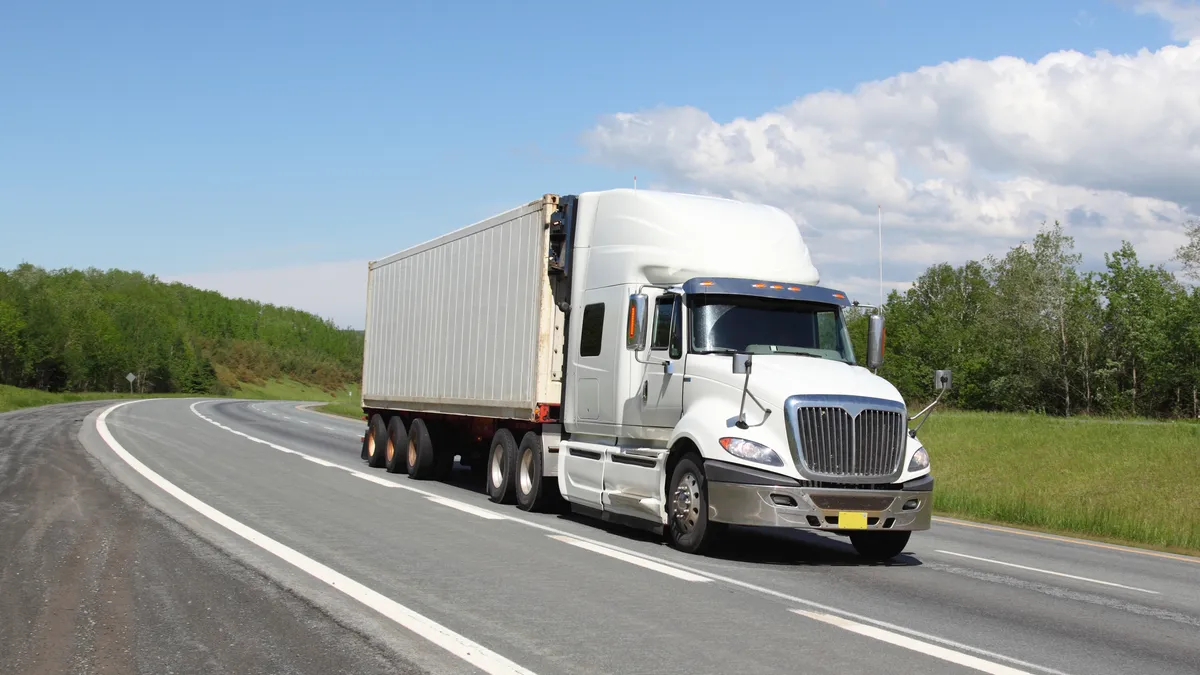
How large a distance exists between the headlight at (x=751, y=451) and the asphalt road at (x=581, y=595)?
3.22 ft

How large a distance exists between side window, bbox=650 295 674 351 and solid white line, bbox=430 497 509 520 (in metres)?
3.03

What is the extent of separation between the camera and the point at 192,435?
105 feet

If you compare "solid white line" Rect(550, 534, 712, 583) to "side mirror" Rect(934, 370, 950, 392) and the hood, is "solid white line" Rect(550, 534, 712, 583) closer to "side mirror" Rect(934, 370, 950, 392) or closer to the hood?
the hood

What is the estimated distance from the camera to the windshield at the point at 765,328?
39.2ft

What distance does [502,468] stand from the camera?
16016mm

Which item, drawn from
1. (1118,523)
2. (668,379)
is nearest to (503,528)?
(668,379)

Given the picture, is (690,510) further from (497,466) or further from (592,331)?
(497,466)

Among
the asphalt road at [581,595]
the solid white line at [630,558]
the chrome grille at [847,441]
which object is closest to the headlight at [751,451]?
the chrome grille at [847,441]

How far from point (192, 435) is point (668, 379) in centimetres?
2325

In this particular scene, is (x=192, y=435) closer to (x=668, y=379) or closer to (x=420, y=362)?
(x=420, y=362)

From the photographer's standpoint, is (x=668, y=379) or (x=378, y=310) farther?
(x=378, y=310)

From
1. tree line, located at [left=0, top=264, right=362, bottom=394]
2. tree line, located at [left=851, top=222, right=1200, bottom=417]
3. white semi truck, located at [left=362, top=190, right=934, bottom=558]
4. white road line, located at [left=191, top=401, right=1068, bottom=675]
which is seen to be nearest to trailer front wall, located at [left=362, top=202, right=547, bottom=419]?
white semi truck, located at [left=362, top=190, right=934, bottom=558]

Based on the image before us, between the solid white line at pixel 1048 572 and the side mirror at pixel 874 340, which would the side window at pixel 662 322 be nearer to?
the side mirror at pixel 874 340

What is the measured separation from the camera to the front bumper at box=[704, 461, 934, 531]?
1055 cm
